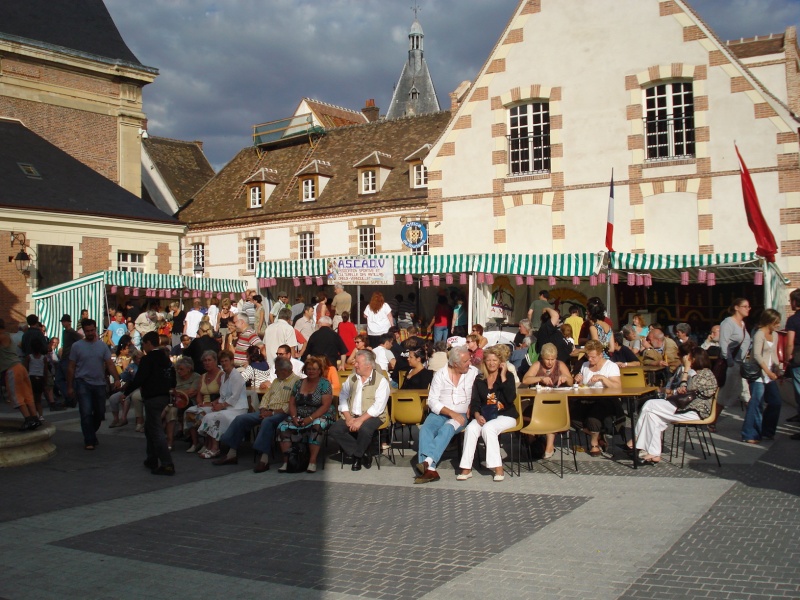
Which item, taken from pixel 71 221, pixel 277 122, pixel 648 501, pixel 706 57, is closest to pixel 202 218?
pixel 277 122

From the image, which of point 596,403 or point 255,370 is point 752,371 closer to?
point 596,403

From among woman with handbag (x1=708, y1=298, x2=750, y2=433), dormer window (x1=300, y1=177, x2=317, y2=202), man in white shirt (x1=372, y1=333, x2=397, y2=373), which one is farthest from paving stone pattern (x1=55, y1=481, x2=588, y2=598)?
dormer window (x1=300, y1=177, x2=317, y2=202)

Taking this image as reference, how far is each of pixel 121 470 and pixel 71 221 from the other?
2047 centimetres

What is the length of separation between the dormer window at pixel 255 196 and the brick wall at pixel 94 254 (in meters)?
7.46

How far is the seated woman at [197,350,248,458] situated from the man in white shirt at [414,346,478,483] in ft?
8.87

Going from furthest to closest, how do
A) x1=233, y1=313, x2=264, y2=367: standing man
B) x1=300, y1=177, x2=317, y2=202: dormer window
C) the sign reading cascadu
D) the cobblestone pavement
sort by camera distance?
x1=300, y1=177, x2=317, y2=202: dormer window, the sign reading cascadu, x1=233, y1=313, x2=264, y2=367: standing man, the cobblestone pavement

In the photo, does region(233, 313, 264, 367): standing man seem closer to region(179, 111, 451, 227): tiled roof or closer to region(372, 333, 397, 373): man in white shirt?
region(372, 333, 397, 373): man in white shirt

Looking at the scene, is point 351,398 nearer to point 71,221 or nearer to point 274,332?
point 274,332

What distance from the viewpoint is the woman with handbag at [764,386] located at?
10305 millimetres

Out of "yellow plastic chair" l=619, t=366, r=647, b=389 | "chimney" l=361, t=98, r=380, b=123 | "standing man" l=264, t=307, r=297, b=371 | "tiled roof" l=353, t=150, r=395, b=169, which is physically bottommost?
"yellow plastic chair" l=619, t=366, r=647, b=389

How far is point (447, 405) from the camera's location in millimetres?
9453

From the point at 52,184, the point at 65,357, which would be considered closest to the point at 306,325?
the point at 65,357

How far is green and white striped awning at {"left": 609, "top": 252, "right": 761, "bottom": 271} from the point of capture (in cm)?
1679

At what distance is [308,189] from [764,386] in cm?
2573
